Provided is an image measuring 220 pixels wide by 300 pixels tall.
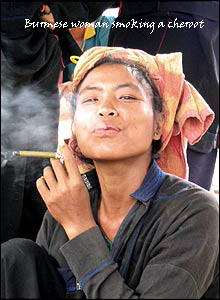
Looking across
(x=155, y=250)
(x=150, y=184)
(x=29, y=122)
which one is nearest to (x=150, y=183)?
(x=150, y=184)

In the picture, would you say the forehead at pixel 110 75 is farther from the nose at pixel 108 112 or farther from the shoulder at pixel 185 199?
the shoulder at pixel 185 199

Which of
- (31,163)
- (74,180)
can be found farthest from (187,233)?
(31,163)

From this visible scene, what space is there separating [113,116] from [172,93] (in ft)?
0.45

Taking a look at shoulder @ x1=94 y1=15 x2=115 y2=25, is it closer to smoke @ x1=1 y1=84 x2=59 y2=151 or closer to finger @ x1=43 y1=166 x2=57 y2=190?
Result: smoke @ x1=1 y1=84 x2=59 y2=151

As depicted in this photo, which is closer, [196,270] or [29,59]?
[196,270]

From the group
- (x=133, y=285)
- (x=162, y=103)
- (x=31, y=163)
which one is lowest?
(x=133, y=285)

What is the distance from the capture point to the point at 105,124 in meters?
0.61

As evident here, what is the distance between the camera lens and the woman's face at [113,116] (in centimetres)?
61

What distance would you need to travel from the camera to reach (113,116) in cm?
62

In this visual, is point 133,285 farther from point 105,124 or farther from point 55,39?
point 55,39

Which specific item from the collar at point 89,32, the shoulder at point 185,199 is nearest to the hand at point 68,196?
the shoulder at point 185,199

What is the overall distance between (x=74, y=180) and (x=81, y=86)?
16 centimetres

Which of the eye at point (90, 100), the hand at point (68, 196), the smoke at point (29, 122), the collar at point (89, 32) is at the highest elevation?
the collar at point (89, 32)

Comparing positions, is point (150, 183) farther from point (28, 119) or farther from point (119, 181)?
point (28, 119)
